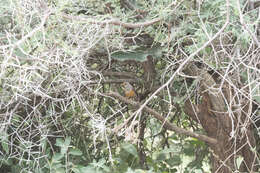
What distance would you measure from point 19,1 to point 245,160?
120 cm

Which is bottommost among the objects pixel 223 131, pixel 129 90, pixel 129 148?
pixel 129 148

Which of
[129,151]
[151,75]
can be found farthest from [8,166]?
[151,75]

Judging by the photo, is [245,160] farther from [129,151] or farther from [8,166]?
[8,166]

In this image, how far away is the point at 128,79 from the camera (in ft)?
7.32

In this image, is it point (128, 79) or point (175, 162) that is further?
point (175, 162)

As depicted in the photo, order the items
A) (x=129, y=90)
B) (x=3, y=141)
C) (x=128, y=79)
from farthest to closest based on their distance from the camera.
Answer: (x=129, y=90) → (x=128, y=79) → (x=3, y=141)

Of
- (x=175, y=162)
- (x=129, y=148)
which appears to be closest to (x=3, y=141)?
(x=129, y=148)

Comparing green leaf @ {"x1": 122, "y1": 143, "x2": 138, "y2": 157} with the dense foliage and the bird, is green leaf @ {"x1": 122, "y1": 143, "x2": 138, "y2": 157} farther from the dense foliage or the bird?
the bird

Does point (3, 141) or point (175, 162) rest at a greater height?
point (3, 141)

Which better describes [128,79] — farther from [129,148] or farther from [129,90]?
[129,148]

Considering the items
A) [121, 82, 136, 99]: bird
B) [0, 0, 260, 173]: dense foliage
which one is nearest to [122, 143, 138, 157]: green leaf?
[0, 0, 260, 173]: dense foliage

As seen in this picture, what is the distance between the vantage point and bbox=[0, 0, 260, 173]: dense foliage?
1586mm

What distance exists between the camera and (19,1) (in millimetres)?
1628

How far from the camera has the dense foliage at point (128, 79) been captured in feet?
5.20
